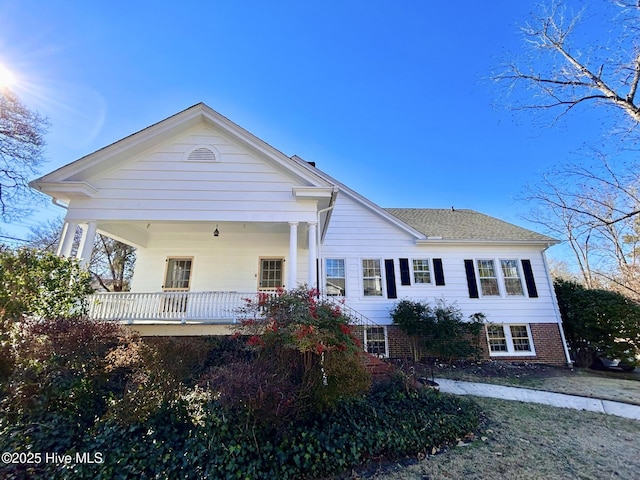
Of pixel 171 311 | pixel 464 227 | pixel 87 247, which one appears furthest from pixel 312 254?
pixel 464 227

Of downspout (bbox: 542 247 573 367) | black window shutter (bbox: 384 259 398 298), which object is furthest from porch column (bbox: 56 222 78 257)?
downspout (bbox: 542 247 573 367)

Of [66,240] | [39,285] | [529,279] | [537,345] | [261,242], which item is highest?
[261,242]

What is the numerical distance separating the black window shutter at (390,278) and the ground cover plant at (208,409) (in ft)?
19.9

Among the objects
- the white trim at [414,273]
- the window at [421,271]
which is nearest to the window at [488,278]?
the white trim at [414,273]

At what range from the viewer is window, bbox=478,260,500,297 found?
11633mm

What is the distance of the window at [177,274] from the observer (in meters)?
10.3

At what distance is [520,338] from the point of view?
11320 mm

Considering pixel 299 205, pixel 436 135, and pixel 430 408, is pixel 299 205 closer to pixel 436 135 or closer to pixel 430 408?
pixel 430 408

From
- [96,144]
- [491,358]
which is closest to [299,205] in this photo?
[96,144]

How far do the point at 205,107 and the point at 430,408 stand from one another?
9727 millimetres

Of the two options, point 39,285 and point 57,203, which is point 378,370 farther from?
point 57,203

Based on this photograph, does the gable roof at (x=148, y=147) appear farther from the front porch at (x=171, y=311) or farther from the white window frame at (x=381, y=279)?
the white window frame at (x=381, y=279)

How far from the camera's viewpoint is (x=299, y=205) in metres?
8.40

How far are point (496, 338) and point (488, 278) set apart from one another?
2402mm
